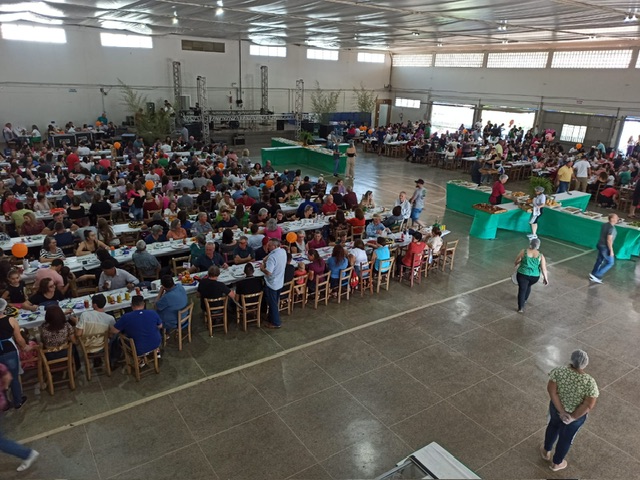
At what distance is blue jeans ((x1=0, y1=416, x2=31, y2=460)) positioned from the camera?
450 cm

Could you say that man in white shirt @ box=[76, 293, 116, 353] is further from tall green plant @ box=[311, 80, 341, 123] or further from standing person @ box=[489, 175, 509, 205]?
tall green plant @ box=[311, 80, 341, 123]

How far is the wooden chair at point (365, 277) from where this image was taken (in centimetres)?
862

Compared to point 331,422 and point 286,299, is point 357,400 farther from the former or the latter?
point 286,299

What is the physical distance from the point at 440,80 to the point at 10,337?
Result: 30.3 meters

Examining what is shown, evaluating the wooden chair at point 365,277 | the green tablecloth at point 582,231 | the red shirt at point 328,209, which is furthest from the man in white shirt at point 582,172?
the wooden chair at point 365,277

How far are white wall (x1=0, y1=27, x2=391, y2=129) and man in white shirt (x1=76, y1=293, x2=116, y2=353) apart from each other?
71.5 feet

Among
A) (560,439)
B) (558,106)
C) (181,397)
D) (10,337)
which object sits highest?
(558,106)

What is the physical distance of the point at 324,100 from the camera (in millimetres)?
32219

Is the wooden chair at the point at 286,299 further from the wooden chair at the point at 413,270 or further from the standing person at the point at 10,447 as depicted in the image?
the standing person at the point at 10,447

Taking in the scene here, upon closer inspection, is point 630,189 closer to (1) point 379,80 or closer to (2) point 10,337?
(2) point 10,337

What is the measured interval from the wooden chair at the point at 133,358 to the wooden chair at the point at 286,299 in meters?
2.28

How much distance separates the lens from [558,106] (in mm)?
24125

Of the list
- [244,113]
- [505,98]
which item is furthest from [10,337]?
[505,98]

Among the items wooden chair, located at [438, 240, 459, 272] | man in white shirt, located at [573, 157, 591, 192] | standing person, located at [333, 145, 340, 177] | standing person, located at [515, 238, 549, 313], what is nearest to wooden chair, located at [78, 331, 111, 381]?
standing person, located at [515, 238, 549, 313]
